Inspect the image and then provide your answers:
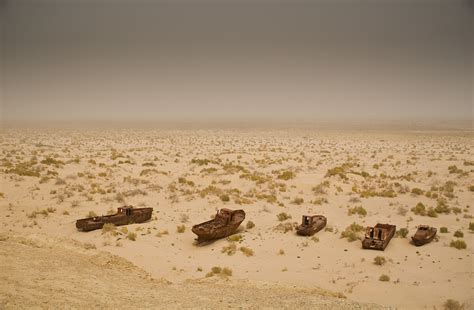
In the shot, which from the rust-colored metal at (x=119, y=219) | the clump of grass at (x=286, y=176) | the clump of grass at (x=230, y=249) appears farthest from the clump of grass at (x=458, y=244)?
the clump of grass at (x=286, y=176)

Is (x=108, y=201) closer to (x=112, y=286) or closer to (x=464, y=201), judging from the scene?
(x=112, y=286)

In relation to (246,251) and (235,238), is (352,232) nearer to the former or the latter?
(246,251)

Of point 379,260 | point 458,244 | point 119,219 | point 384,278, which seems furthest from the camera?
point 119,219

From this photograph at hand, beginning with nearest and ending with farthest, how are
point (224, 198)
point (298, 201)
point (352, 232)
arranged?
point (352, 232), point (298, 201), point (224, 198)

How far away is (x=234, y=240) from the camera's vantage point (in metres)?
16.9

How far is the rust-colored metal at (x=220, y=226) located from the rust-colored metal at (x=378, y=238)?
585 centimetres

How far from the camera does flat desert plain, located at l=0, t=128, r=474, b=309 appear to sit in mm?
9992

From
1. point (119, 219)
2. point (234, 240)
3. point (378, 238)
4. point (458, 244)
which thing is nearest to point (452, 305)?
point (378, 238)

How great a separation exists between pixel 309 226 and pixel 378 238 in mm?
3167

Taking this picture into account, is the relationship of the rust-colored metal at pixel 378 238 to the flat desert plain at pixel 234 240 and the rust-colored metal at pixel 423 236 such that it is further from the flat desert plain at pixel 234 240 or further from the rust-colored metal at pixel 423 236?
the rust-colored metal at pixel 423 236

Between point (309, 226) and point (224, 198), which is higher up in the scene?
point (309, 226)

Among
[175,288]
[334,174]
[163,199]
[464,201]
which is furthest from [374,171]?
[175,288]

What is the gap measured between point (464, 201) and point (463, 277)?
1251 centimetres

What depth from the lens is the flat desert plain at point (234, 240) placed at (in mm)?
9992
